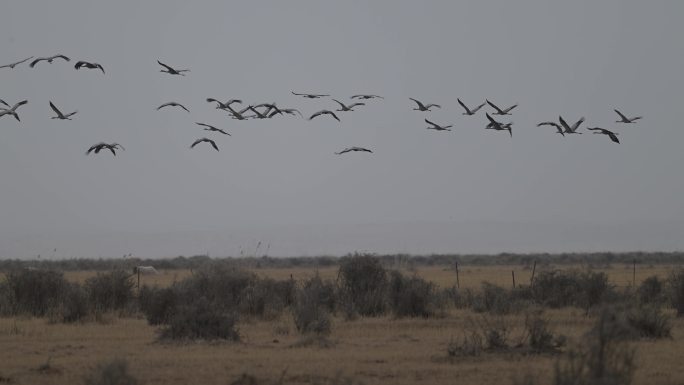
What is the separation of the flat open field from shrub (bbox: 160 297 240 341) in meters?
0.53

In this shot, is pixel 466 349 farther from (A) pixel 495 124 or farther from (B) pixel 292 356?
(A) pixel 495 124

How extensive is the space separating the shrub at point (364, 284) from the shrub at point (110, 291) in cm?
809

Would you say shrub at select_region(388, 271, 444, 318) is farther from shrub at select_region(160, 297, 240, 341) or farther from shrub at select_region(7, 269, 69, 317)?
shrub at select_region(7, 269, 69, 317)

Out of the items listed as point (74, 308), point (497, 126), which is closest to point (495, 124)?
point (497, 126)

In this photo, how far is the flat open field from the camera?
1805 cm

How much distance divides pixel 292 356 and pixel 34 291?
16.8 meters

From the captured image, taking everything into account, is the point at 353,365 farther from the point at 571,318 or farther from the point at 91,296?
the point at 91,296

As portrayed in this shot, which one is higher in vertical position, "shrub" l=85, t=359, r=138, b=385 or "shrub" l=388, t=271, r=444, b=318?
"shrub" l=388, t=271, r=444, b=318

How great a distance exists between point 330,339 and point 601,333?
12.6m

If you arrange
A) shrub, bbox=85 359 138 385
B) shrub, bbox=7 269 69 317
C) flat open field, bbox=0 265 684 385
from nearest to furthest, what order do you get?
1. shrub, bbox=85 359 138 385
2. flat open field, bbox=0 265 684 385
3. shrub, bbox=7 269 69 317

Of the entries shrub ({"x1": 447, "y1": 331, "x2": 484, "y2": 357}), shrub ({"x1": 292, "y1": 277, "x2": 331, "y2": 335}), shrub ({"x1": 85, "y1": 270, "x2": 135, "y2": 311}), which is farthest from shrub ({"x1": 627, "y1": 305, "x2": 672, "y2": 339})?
shrub ({"x1": 85, "y1": 270, "x2": 135, "y2": 311})

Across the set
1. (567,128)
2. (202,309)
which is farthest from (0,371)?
(567,128)

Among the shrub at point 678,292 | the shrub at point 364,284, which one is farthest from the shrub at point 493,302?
the shrub at point 678,292

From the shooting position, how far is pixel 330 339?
2478 centimetres
